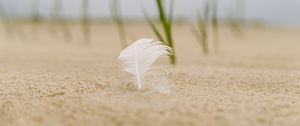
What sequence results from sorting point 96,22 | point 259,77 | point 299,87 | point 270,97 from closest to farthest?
1. point 270,97
2. point 299,87
3. point 259,77
4. point 96,22

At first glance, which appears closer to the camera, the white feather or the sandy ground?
the sandy ground

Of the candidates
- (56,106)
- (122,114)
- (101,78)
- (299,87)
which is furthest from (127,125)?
(299,87)

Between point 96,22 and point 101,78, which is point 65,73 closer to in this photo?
point 101,78

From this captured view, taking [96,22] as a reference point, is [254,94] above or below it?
below

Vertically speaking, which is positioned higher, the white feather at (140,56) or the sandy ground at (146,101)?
the white feather at (140,56)

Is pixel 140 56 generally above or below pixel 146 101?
above

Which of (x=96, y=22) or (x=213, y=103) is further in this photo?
(x=96, y=22)

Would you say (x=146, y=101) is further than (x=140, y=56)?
No

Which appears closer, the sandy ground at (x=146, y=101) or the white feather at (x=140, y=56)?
the sandy ground at (x=146, y=101)
